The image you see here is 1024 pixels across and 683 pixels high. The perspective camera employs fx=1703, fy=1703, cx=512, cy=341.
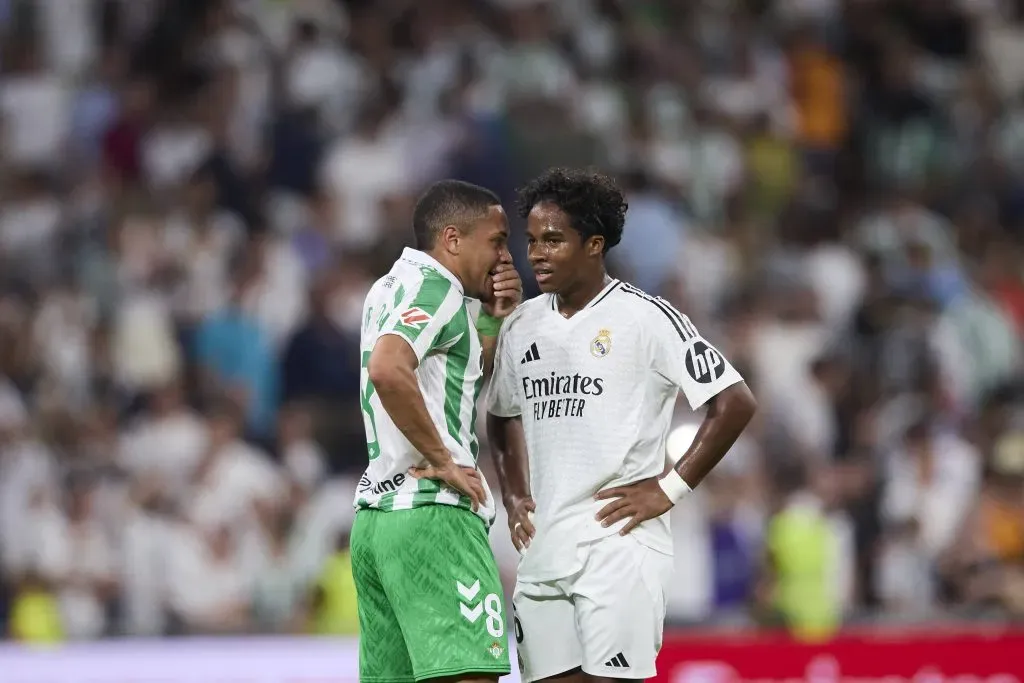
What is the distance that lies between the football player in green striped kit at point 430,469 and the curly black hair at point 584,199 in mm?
189

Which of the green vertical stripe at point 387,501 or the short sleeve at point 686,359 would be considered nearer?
the green vertical stripe at point 387,501

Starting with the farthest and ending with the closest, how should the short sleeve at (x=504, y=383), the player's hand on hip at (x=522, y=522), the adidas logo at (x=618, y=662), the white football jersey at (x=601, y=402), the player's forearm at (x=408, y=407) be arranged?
the short sleeve at (x=504, y=383)
the player's hand on hip at (x=522, y=522)
the white football jersey at (x=601, y=402)
the adidas logo at (x=618, y=662)
the player's forearm at (x=408, y=407)

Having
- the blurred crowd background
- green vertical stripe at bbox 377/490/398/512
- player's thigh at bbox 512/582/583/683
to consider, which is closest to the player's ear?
green vertical stripe at bbox 377/490/398/512

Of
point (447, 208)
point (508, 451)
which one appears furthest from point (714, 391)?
point (447, 208)

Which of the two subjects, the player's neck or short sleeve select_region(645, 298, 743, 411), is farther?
the player's neck

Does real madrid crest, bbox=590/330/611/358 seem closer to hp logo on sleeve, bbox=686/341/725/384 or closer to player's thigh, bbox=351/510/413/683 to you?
hp logo on sleeve, bbox=686/341/725/384

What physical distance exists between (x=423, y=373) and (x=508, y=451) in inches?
31.3

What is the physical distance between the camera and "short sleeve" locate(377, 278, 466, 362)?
5891mm

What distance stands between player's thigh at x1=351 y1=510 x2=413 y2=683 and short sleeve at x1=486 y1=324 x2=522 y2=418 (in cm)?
79

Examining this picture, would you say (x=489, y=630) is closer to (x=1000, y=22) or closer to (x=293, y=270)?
(x=293, y=270)

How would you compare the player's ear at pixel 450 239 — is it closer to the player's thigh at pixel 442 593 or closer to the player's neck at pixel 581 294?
the player's neck at pixel 581 294

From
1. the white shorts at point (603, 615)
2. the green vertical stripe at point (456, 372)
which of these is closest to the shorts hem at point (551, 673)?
the white shorts at point (603, 615)

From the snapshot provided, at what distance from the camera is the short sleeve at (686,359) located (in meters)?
6.17

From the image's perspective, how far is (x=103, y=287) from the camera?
12.9 m
